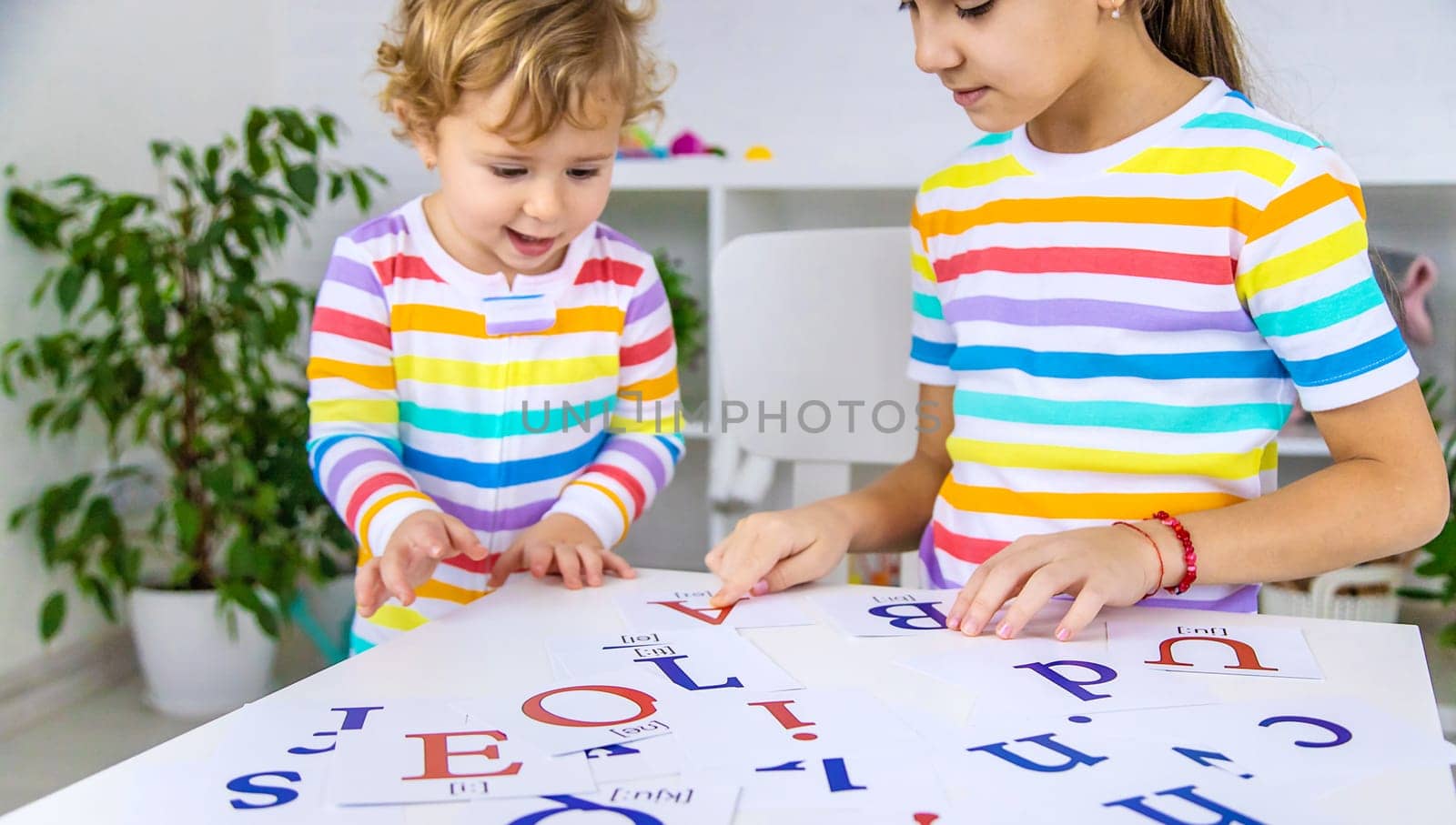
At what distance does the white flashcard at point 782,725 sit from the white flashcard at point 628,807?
0.03 metres

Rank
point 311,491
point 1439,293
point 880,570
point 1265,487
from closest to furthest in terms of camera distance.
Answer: point 1265,487 < point 880,570 < point 311,491 < point 1439,293

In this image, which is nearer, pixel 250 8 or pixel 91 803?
pixel 91 803

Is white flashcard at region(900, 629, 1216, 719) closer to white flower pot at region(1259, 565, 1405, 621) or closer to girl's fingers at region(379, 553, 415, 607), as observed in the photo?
girl's fingers at region(379, 553, 415, 607)

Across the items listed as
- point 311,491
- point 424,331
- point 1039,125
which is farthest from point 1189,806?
point 311,491

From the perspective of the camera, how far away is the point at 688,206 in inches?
107

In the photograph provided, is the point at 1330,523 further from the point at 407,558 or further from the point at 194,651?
the point at 194,651

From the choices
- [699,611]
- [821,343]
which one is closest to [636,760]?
[699,611]

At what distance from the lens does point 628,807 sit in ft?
1.59

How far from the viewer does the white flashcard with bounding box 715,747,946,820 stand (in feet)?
1.61

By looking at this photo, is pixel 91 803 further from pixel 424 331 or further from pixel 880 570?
pixel 880 570

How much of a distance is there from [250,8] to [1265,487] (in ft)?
7.82

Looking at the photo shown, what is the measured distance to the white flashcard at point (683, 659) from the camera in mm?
645

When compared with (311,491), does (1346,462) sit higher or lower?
higher

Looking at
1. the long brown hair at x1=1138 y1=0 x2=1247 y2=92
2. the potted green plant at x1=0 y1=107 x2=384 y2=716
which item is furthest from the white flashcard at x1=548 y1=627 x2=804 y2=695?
the potted green plant at x1=0 y1=107 x2=384 y2=716
